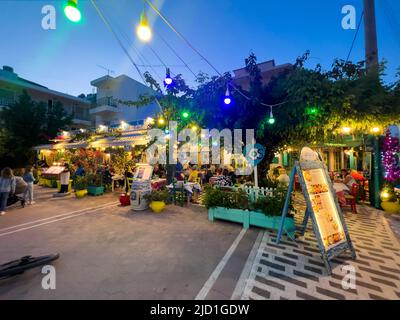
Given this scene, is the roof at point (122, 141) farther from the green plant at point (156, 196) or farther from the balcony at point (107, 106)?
the balcony at point (107, 106)

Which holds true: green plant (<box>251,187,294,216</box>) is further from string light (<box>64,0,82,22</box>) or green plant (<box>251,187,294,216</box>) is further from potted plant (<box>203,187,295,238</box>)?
string light (<box>64,0,82,22</box>)

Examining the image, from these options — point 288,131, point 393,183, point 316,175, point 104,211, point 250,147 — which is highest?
point 288,131

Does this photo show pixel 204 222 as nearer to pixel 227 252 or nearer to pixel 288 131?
pixel 227 252

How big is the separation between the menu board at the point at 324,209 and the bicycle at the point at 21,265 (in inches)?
183

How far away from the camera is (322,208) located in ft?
10.9

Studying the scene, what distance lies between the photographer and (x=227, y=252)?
3525 mm

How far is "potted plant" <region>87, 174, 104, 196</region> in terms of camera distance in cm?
906

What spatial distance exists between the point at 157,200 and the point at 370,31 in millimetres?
9930

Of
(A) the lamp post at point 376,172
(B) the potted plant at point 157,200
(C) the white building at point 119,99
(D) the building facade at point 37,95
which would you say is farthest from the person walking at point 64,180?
(D) the building facade at point 37,95

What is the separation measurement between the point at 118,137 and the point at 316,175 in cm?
1071

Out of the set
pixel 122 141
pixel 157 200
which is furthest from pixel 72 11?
pixel 122 141

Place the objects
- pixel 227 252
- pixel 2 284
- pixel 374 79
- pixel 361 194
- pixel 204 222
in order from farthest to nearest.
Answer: pixel 361 194, pixel 204 222, pixel 374 79, pixel 227 252, pixel 2 284

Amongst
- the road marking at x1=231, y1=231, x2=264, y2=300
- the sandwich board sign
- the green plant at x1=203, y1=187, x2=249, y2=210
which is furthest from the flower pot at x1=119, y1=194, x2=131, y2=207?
the sandwich board sign

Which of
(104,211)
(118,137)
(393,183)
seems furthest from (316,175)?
(118,137)
